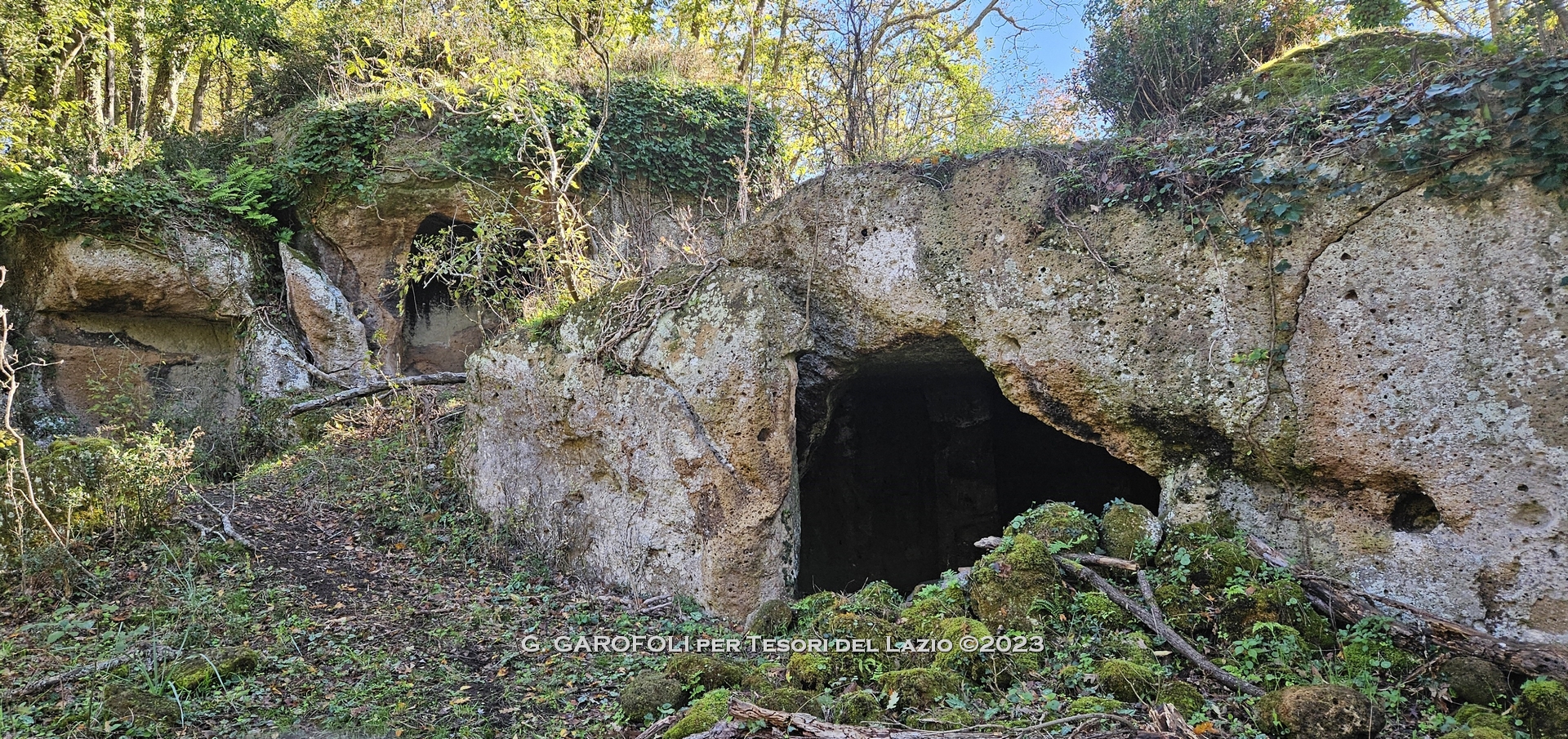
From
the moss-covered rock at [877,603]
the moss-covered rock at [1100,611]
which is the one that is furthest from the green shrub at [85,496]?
the moss-covered rock at [1100,611]

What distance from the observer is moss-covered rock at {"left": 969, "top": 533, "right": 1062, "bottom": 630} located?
4.16 m

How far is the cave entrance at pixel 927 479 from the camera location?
27.0 feet

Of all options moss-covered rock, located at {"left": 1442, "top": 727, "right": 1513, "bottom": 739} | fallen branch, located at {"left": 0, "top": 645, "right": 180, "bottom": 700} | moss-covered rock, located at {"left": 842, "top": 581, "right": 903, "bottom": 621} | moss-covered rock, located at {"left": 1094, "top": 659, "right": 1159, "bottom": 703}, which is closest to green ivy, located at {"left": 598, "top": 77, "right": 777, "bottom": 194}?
moss-covered rock, located at {"left": 842, "top": 581, "right": 903, "bottom": 621}

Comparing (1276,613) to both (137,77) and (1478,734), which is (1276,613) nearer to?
(1478,734)

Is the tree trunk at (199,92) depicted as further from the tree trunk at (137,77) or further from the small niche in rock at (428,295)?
the small niche in rock at (428,295)

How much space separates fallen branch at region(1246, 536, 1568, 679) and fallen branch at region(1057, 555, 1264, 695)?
869 mm

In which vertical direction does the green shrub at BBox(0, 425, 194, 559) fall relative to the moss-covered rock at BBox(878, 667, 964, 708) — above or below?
above

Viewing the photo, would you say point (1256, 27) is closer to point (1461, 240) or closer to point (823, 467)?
point (1461, 240)

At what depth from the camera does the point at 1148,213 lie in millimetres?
4926

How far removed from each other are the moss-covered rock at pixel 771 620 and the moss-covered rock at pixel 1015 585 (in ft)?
4.23

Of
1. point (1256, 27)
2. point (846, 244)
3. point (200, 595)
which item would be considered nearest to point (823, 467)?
point (846, 244)

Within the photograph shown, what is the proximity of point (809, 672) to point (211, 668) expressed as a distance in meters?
3.08

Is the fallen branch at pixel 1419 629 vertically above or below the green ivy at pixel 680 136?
below

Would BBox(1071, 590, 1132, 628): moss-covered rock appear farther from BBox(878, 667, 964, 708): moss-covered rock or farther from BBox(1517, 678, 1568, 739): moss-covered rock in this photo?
BBox(1517, 678, 1568, 739): moss-covered rock
